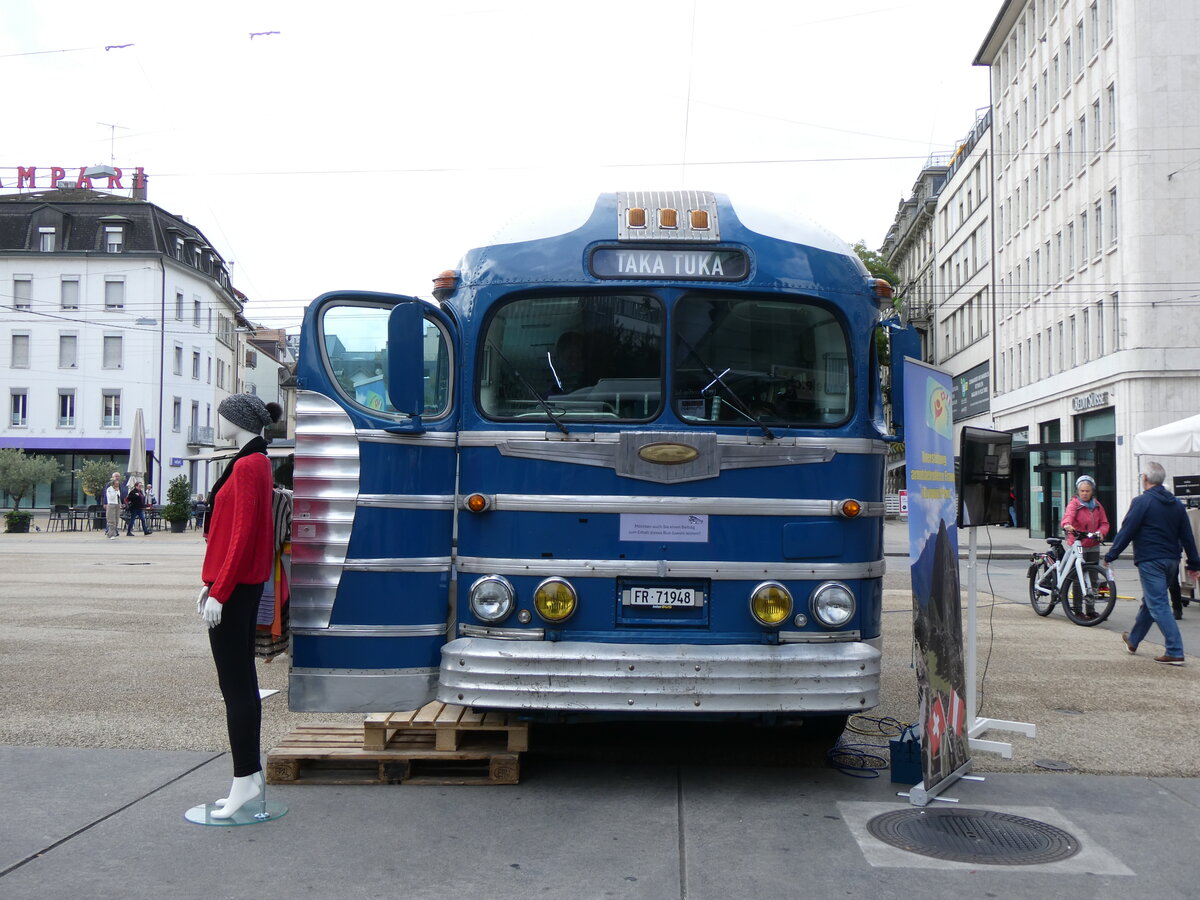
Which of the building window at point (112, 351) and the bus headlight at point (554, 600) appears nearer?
the bus headlight at point (554, 600)

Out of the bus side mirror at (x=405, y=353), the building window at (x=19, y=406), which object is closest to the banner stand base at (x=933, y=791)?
the bus side mirror at (x=405, y=353)

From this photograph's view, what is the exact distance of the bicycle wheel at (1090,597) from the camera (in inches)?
554

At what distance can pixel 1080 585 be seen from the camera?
14.2 meters

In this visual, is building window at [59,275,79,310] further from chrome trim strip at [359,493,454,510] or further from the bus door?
chrome trim strip at [359,493,454,510]

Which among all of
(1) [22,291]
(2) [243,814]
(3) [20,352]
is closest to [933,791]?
(2) [243,814]

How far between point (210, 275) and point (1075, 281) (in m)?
46.3

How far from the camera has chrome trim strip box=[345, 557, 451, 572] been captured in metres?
6.03

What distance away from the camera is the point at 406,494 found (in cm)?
609

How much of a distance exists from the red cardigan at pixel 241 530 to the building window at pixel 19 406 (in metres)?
60.6

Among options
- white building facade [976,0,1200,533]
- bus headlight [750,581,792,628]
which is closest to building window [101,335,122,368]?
white building facade [976,0,1200,533]

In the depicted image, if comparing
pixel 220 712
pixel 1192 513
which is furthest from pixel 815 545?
pixel 1192 513

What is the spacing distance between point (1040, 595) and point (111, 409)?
54161 millimetres

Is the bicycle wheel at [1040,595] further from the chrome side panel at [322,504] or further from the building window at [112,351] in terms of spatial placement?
the building window at [112,351]

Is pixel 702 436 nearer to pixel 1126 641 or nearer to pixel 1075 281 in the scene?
pixel 1126 641
